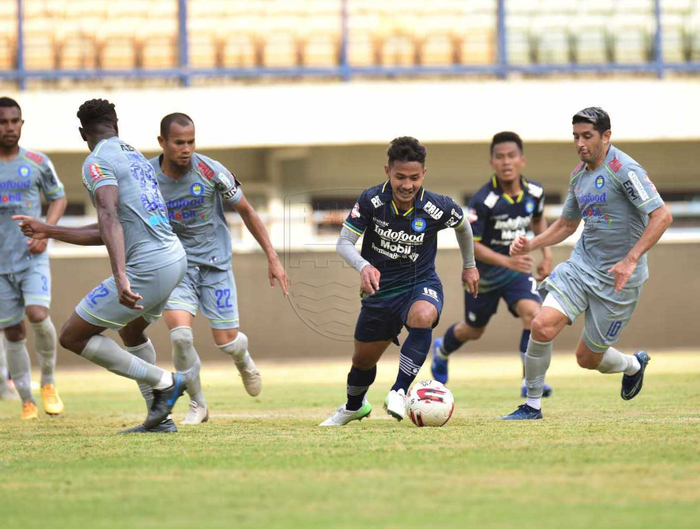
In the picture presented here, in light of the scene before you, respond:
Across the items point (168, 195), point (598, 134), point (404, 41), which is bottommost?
point (168, 195)

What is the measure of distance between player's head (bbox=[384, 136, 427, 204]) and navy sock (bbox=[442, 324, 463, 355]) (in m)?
4.31

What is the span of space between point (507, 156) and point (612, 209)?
117 inches

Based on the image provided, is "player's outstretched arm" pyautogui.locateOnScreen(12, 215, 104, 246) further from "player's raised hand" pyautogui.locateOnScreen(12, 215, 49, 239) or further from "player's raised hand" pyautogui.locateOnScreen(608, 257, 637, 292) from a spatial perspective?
"player's raised hand" pyautogui.locateOnScreen(608, 257, 637, 292)

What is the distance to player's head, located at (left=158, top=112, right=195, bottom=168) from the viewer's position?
25.2ft

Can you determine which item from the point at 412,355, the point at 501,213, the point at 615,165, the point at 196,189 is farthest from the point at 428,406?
the point at 501,213

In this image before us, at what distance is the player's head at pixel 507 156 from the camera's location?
1048 centimetres

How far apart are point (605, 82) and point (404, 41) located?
14.1 feet

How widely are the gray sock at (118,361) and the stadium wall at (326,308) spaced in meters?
10.8

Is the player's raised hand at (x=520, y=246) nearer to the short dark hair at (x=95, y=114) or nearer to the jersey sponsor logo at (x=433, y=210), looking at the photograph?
the jersey sponsor logo at (x=433, y=210)

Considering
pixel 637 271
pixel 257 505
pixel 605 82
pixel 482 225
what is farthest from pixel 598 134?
pixel 605 82

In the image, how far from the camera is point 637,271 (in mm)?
7867

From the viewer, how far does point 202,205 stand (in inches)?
326

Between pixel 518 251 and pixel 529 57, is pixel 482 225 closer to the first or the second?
pixel 518 251

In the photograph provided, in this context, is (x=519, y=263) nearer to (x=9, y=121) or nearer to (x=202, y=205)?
(x=202, y=205)
